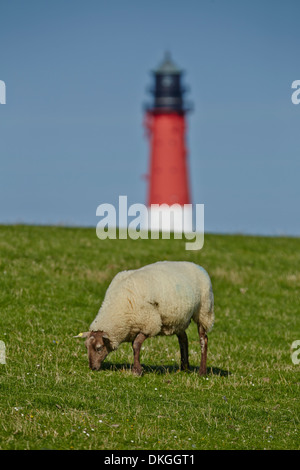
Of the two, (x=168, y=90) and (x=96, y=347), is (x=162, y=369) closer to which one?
(x=96, y=347)

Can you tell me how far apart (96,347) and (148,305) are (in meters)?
1.20

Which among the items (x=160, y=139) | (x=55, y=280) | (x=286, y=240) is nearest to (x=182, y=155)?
(x=160, y=139)

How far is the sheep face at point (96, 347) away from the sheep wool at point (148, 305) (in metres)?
0.13

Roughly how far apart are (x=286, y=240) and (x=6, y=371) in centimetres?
2480

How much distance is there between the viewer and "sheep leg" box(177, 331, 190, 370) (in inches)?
538

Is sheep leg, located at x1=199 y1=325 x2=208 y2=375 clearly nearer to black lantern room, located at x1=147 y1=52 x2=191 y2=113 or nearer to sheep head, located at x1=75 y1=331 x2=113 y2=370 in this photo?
sheep head, located at x1=75 y1=331 x2=113 y2=370

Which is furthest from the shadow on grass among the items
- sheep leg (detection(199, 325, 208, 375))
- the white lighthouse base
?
the white lighthouse base

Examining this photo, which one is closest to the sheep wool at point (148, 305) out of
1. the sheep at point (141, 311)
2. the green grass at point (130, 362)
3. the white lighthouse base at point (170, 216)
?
the sheep at point (141, 311)

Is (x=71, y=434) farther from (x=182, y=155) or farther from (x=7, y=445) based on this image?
(x=182, y=155)

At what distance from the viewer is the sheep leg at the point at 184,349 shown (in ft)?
44.8

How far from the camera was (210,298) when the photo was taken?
45.5 ft

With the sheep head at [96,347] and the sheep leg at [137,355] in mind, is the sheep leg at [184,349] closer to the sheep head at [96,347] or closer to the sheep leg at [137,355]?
the sheep leg at [137,355]

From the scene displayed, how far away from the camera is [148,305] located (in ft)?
42.0
